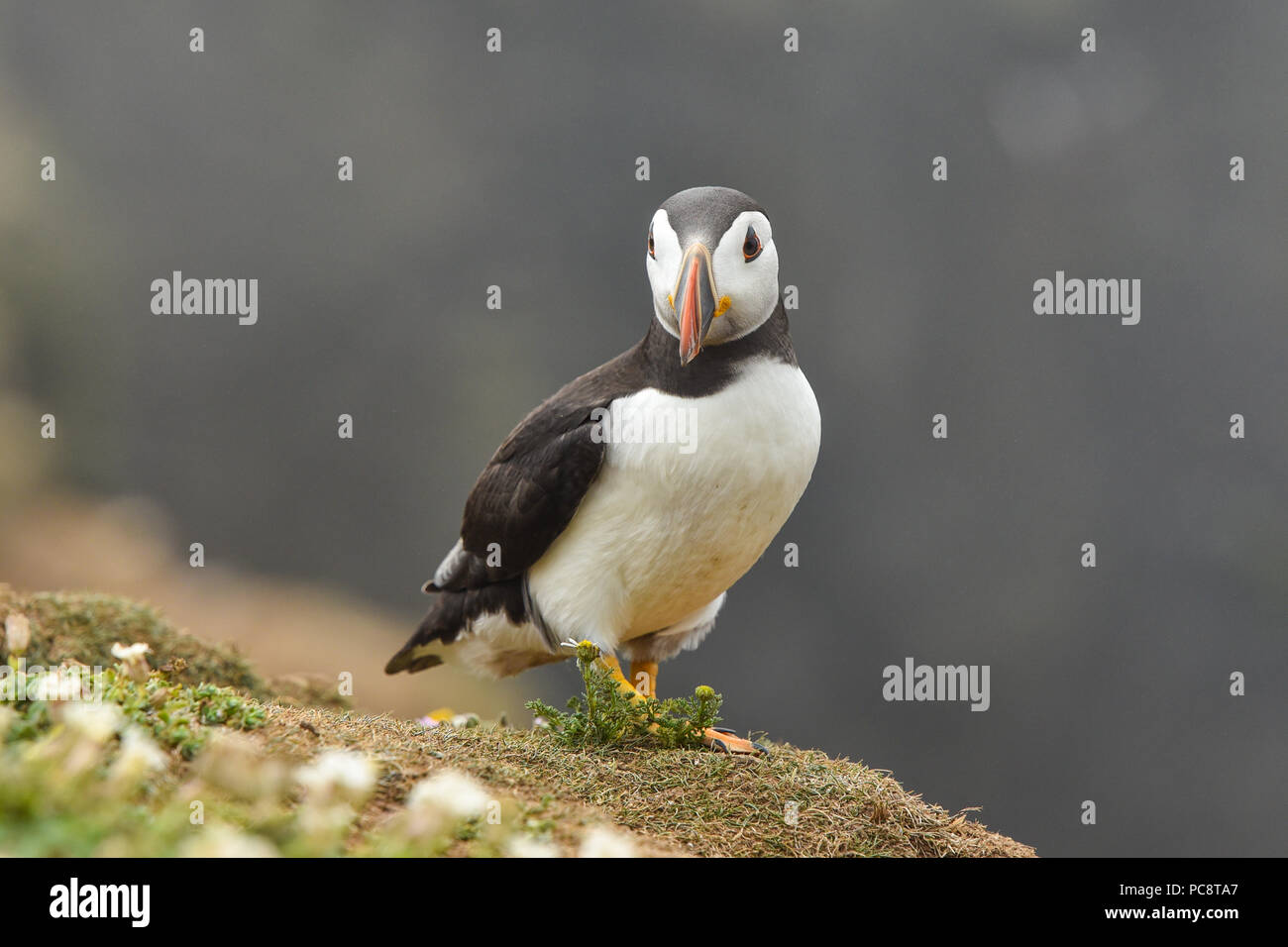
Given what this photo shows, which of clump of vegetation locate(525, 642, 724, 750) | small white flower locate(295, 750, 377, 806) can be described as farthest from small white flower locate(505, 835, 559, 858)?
clump of vegetation locate(525, 642, 724, 750)

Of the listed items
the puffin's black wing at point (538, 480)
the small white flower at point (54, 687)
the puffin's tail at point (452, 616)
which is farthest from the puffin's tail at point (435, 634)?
the small white flower at point (54, 687)

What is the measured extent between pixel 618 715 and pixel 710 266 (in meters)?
1.57

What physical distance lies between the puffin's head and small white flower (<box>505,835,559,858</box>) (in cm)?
168

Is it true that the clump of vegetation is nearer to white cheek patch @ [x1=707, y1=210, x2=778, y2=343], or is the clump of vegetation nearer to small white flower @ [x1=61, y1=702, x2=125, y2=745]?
white cheek patch @ [x1=707, y1=210, x2=778, y2=343]

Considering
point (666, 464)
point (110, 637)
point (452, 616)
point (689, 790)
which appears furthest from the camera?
point (110, 637)

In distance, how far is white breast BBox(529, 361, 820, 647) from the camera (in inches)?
158

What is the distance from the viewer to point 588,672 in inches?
155

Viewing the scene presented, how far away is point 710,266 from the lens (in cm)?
371

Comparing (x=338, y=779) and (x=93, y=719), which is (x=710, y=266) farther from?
(x=93, y=719)

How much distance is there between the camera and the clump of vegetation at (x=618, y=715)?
3873mm

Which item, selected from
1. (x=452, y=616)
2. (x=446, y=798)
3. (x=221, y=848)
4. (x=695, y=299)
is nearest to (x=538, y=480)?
(x=452, y=616)

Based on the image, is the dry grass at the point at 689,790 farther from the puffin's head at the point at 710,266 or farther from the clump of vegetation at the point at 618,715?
the puffin's head at the point at 710,266
